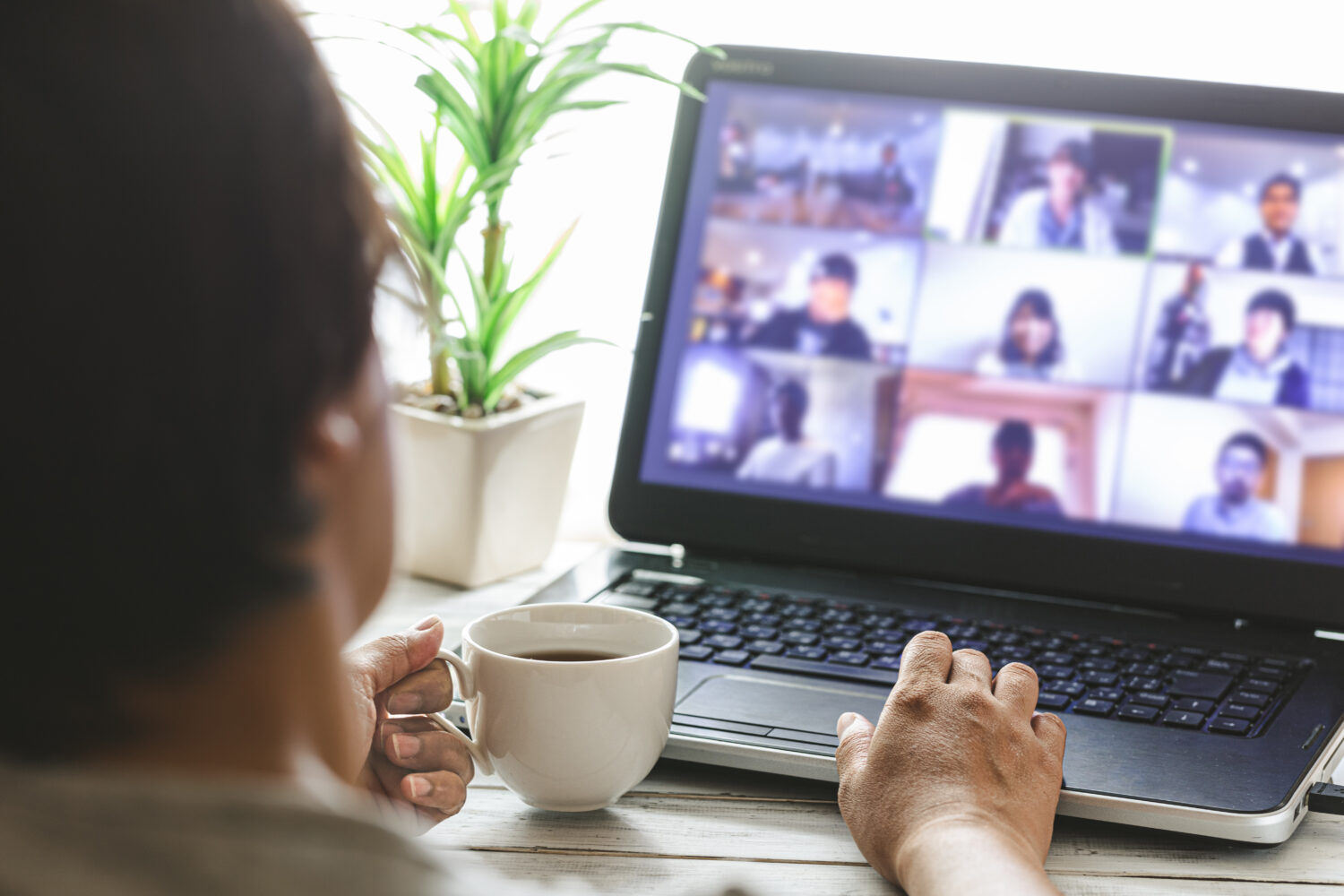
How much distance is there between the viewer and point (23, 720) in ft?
0.99

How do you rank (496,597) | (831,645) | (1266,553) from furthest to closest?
(496,597) < (1266,553) < (831,645)

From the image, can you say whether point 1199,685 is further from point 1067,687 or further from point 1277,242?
point 1277,242

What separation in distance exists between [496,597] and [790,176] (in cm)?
42

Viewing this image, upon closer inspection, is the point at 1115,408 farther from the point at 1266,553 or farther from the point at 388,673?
the point at 388,673

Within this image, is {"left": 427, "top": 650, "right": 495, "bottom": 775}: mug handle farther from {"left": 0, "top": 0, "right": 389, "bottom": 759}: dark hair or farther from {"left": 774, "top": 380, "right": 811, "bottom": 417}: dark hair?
{"left": 774, "top": 380, "right": 811, "bottom": 417}: dark hair

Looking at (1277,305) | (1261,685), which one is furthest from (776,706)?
(1277,305)

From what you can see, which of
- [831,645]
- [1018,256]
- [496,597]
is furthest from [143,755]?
[1018,256]

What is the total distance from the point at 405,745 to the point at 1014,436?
1.73ft

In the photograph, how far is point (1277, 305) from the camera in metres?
0.90

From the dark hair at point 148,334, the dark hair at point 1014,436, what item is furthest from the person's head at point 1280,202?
the dark hair at point 148,334

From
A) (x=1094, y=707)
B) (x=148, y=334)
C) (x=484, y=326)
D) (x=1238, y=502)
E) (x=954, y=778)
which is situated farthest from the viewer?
(x=484, y=326)

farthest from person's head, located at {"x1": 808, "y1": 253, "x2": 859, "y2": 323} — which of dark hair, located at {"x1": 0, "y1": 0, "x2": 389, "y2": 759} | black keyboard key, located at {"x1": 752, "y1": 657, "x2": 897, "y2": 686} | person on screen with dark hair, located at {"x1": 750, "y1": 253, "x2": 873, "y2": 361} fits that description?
dark hair, located at {"x1": 0, "y1": 0, "x2": 389, "y2": 759}

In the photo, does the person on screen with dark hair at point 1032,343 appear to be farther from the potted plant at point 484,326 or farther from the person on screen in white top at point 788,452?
the potted plant at point 484,326

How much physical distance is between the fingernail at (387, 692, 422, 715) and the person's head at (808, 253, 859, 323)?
48 cm
